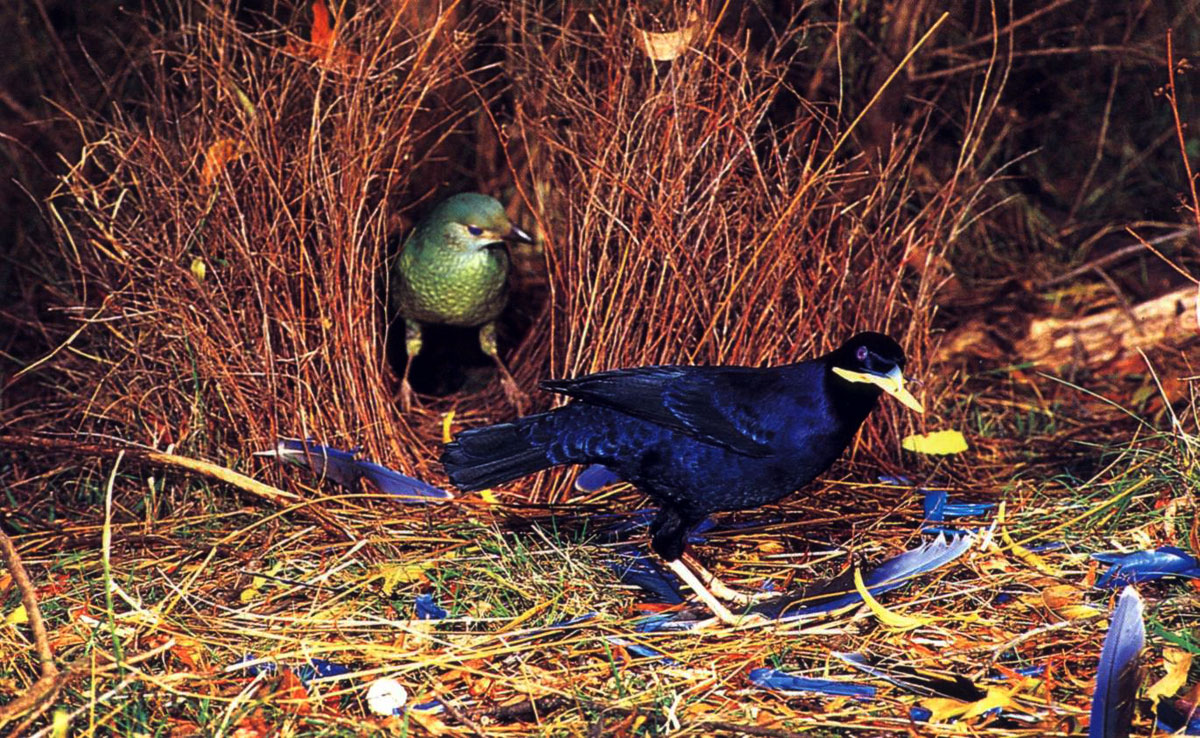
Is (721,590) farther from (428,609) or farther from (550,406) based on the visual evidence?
(550,406)

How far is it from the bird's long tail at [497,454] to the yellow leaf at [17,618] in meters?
1.17

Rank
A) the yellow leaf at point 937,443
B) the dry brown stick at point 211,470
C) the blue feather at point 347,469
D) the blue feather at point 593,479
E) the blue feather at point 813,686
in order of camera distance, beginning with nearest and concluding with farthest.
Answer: the blue feather at point 813,686 → the dry brown stick at point 211,470 → the blue feather at point 347,469 → the blue feather at point 593,479 → the yellow leaf at point 937,443

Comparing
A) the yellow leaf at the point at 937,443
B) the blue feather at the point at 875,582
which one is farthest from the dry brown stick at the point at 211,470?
the yellow leaf at the point at 937,443

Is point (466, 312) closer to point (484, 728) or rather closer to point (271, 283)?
point (271, 283)

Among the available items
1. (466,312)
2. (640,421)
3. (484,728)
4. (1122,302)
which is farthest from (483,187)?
(484,728)

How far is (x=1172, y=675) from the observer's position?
9.49 ft

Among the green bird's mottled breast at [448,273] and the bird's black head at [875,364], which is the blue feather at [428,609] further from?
the green bird's mottled breast at [448,273]

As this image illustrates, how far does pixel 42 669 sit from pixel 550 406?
205cm

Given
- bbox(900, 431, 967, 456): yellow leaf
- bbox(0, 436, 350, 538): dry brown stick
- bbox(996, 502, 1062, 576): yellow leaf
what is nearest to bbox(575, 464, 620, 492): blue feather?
bbox(0, 436, 350, 538): dry brown stick

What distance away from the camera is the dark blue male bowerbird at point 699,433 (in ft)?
10.9

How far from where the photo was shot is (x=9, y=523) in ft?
13.0

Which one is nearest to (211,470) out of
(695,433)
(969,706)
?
(695,433)

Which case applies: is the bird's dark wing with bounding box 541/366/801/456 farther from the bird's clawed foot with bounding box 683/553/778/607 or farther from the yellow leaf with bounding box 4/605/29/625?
the yellow leaf with bounding box 4/605/29/625

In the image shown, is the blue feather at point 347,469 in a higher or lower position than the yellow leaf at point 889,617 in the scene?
lower
